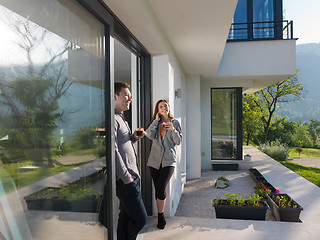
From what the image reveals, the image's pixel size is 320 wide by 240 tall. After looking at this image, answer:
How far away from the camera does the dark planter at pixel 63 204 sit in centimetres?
121

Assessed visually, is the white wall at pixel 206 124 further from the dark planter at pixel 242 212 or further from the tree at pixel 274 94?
the tree at pixel 274 94

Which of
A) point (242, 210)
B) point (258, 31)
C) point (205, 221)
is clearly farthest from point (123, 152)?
point (258, 31)

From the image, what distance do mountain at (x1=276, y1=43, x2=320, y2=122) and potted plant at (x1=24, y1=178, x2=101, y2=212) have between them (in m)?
45.9

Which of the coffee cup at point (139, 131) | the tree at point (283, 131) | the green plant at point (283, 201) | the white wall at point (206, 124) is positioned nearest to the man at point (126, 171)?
the coffee cup at point (139, 131)

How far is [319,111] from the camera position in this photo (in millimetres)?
57656

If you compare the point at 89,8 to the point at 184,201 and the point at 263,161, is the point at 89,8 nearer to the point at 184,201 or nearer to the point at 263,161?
the point at 184,201

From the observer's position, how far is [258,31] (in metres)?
8.08

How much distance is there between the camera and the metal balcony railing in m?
7.94

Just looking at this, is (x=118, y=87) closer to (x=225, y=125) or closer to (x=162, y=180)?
(x=162, y=180)

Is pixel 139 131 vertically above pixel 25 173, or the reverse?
pixel 139 131

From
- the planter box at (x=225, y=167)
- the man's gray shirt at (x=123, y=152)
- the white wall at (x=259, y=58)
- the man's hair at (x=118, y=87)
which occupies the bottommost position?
the planter box at (x=225, y=167)

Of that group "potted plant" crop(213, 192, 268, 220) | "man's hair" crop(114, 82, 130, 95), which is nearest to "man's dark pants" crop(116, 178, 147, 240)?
"man's hair" crop(114, 82, 130, 95)

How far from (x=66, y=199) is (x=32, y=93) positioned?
621 millimetres

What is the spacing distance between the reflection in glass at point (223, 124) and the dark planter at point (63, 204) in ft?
23.9
